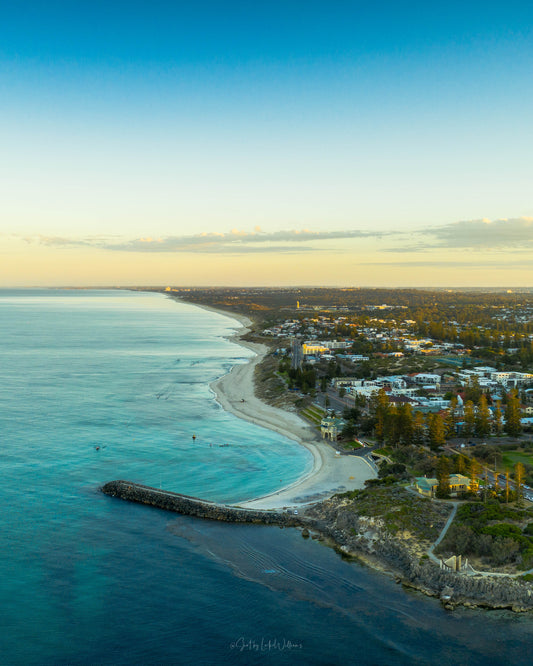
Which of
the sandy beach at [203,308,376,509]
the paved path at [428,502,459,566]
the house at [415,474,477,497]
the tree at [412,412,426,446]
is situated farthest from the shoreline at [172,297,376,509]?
the paved path at [428,502,459,566]

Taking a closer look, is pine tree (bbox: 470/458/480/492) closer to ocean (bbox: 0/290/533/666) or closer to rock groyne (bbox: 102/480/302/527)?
ocean (bbox: 0/290/533/666)

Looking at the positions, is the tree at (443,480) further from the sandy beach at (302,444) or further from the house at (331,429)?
the house at (331,429)

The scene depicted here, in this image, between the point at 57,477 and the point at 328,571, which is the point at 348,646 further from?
the point at 57,477

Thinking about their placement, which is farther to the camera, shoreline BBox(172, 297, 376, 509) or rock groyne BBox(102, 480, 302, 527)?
shoreline BBox(172, 297, 376, 509)

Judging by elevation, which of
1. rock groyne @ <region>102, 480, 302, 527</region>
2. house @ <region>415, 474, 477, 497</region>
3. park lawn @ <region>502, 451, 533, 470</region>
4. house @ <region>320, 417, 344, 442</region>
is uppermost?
house @ <region>415, 474, 477, 497</region>

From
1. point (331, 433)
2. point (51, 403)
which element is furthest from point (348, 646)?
point (51, 403)

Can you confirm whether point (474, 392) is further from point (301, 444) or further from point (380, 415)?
point (301, 444)
